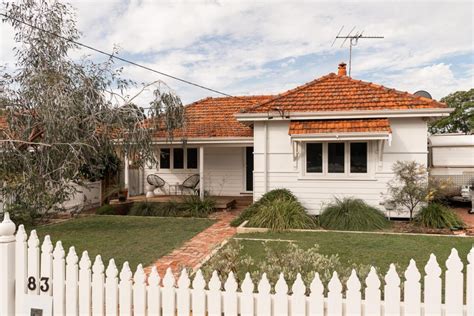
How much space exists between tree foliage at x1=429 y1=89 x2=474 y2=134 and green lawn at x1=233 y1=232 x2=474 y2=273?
34.3 meters

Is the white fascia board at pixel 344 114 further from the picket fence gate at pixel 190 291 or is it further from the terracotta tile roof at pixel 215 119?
the picket fence gate at pixel 190 291

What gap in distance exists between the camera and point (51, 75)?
9.07m

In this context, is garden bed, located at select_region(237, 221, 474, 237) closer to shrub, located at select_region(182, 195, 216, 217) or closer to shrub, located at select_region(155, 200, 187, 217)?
shrub, located at select_region(182, 195, 216, 217)

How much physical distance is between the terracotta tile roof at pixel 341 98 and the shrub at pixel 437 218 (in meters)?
3.15

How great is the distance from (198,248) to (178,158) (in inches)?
370

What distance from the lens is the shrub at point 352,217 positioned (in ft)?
32.4

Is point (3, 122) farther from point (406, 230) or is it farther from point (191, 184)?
point (406, 230)

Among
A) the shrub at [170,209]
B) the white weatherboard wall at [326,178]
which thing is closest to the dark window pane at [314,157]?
the white weatherboard wall at [326,178]

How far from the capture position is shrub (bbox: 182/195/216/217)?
12.5 metres

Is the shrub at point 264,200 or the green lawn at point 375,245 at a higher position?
the shrub at point 264,200

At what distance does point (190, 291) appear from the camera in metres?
3.08

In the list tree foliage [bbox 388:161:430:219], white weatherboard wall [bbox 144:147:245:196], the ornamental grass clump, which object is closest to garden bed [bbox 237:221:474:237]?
the ornamental grass clump

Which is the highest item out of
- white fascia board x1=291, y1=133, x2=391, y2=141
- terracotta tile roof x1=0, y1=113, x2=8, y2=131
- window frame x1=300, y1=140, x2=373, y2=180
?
terracotta tile roof x1=0, y1=113, x2=8, y2=131

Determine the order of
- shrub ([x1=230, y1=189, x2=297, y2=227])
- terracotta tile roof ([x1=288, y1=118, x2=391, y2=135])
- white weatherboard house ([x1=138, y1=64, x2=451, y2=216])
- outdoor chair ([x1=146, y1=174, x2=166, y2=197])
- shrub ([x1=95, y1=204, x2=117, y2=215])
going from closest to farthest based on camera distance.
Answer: terracotta tile roof ([x1=288, y1=118, x2=391, y2=135]), shrub ([x1=230, y1=189, x2=297, y2=227]), white weatherboard house ([x1=138, y1=64, x2=451, y2=216]), shrub ([x1=95, y1=204, x2=117, y2=215]), outdoor chair ([x1=146, y1=174, x2=166, y2=197])
